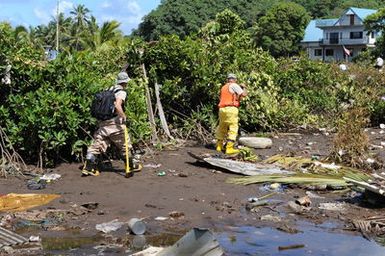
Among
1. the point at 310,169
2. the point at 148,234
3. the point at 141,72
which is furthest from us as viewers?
the point at 141,72

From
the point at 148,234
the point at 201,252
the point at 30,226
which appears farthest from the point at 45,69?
the point at 201,252

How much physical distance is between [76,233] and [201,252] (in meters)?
1.92

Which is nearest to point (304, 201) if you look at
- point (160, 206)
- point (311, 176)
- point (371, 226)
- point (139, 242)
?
point (371, 226)

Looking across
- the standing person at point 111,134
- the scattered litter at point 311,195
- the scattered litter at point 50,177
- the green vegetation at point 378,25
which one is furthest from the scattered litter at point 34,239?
the green vegetation at point 378,25

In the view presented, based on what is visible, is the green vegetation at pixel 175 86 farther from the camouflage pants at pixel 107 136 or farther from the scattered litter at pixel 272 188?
the scattered litter at pixel 272 188

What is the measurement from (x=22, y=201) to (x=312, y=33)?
77.7 meters

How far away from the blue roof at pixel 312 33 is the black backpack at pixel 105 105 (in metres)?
73.5

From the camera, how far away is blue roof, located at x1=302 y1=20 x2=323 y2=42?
265 feet

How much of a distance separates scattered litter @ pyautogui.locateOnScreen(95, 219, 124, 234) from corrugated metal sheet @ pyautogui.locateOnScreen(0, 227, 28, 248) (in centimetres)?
88

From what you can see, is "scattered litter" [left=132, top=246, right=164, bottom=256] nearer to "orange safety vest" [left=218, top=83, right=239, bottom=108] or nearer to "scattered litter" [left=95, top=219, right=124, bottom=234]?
"scattered litter" [left=95, top=219, right=124, bottom=234]

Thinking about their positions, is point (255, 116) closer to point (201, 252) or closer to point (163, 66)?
point (163, 66)

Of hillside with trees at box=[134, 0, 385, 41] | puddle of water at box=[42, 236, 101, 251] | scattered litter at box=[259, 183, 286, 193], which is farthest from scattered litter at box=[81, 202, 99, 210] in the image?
hillside with trees at box=[134, 0, 385, 41]

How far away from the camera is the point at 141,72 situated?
13211mm

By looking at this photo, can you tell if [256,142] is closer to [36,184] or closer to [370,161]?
[370,161]
